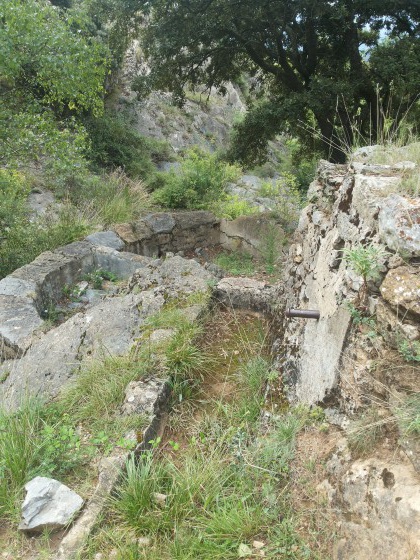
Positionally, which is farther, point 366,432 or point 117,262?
point 117,262

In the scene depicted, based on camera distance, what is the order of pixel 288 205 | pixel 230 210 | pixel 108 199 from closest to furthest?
pixel 108 199 → pixel 230 210 → pixel 288 205

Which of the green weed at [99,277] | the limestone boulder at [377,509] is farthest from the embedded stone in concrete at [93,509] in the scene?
the green weed at [99,277]

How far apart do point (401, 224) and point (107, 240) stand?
19.0 ft

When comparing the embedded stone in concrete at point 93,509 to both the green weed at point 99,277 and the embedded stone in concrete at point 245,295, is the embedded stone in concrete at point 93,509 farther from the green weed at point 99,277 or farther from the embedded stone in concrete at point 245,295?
the green weed at point 99,277

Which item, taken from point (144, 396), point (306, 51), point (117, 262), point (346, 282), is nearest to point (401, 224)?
point (346, 282)

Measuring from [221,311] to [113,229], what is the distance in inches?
173

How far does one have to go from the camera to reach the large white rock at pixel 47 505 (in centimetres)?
199

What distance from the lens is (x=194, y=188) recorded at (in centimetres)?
966

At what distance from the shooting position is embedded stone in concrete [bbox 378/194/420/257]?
1838 millimetres

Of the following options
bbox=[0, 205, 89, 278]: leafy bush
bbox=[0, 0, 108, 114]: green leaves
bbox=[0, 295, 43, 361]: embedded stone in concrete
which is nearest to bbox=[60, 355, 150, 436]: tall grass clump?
bbox=[0, 295, 43, 361]: embedded stone in concrete

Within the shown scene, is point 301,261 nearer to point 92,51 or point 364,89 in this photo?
point 92,51

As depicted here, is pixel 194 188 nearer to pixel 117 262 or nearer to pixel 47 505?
pixel 117 262

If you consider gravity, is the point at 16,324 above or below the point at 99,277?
above

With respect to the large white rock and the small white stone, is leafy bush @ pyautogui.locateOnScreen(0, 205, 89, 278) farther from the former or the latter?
the small white stone
